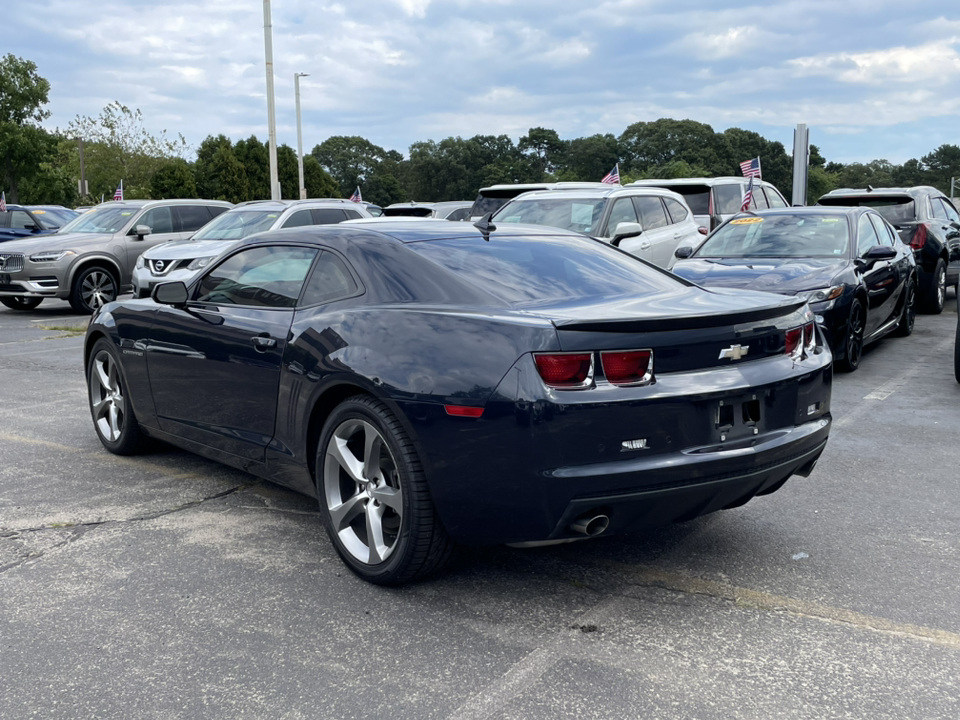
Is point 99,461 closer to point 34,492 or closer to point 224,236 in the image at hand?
point 34,492

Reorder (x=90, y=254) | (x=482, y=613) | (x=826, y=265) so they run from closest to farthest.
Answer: (x=482, y=613), (x=826, y=265), (x=90, y=254)

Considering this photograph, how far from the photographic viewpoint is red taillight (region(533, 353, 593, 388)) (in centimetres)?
342

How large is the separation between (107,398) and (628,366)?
151 inches

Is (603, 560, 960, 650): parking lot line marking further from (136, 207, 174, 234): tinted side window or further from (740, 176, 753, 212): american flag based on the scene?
(136, 207, 174, 234): tinted side window

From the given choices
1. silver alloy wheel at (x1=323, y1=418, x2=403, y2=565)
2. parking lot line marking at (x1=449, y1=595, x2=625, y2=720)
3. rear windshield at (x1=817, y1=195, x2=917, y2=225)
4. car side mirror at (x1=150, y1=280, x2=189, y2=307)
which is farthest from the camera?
rear windshield at (x1=817, y1=195, x2=917, y2=225)

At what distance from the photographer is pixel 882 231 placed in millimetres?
10594

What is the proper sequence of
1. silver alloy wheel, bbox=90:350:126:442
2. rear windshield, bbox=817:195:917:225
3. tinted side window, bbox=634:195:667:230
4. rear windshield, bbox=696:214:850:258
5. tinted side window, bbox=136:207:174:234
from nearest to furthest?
silver alloy wheel, bbox=90:350:126:442 → rear windshield, bbox=696:214:850:258 → tinted side window, bbox=634:195:667:230 → rear windshield, bbox=817:195:917:225 → tinted side window, bbox=136:207:174:234

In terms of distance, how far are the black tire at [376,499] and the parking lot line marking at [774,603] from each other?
2.71 feet

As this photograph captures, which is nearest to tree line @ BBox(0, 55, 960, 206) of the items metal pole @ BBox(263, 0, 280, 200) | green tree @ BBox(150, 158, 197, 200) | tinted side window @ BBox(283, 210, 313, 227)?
green tree @ BBox(150, 158, 197, 200)

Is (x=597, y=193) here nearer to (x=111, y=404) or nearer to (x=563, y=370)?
(x=111, y=404)

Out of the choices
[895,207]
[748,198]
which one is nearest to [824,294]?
[895,207]

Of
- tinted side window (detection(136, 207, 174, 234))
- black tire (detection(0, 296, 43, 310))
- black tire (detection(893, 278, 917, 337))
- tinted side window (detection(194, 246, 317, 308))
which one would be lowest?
black tire (detection(0, 296, 43, 310))

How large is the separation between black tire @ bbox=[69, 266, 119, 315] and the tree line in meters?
32.3

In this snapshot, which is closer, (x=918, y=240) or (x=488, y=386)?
(x=488, y=386)
